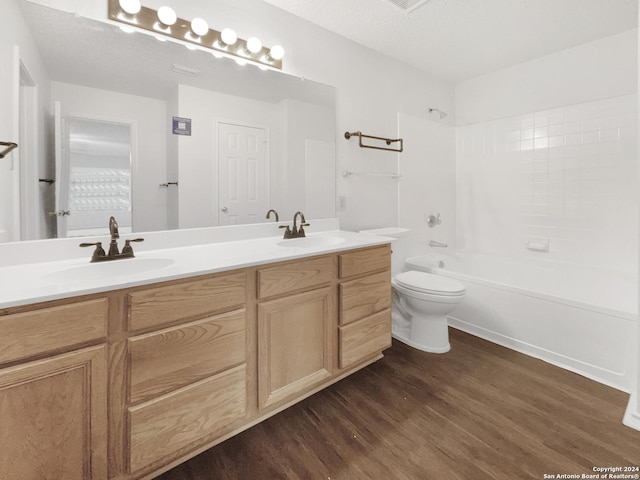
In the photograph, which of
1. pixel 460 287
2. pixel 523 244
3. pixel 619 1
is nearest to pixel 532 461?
pixel 460 287

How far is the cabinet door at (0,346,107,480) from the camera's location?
866 millimetres

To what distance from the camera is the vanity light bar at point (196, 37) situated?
1.53 m

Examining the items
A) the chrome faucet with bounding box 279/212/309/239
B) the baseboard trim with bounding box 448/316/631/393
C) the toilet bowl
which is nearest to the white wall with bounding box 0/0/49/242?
the chrome faucet with bounding box 279/212/309/239

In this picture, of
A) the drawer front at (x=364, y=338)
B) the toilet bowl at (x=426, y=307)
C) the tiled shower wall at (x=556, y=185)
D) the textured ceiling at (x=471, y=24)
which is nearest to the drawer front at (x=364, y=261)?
the drawer front at (x=364, y=338)

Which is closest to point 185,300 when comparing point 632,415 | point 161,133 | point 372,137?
point 161,133

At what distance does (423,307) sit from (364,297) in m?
0.58

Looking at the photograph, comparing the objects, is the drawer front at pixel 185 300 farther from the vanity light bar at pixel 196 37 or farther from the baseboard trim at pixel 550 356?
the baseboard trim at pixel 550 356

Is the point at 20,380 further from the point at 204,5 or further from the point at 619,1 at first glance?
the point at 619,1

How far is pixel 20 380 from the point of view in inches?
34.1

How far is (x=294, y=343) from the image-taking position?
4.95 ft

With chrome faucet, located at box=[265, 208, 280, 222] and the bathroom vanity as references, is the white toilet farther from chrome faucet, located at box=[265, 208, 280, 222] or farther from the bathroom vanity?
chrome faucet, located at box=[265, 208, 280, 222]

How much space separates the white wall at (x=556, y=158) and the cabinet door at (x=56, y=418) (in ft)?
10.5

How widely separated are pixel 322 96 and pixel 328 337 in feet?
5.34

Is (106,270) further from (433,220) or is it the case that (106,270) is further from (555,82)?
(555,82)
